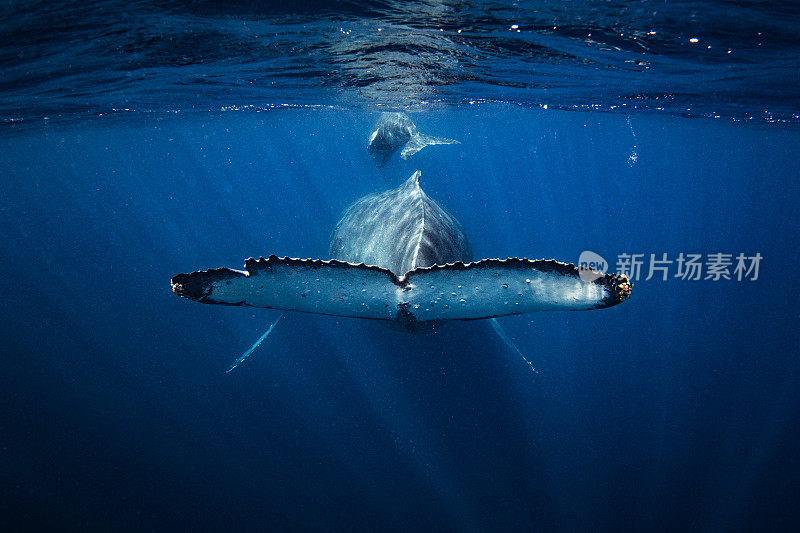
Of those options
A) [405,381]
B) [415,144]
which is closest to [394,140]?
[415,144]

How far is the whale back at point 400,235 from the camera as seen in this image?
5.66m

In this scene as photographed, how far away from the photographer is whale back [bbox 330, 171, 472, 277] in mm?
5660

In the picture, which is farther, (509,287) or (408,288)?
(408,288)

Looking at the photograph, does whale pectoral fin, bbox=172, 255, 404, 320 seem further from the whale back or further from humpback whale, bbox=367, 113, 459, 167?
humpback whale, bbox=367, 113, 459, 167

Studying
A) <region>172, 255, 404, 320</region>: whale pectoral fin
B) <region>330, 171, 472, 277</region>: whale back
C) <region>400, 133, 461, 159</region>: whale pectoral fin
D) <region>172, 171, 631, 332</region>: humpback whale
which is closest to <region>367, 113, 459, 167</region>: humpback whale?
<region>400, 133, 461, 159</region>: whale pectoral fin

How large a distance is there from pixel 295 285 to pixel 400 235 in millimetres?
3361

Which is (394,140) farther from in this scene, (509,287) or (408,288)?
(509,287)

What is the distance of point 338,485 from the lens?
1137 cm

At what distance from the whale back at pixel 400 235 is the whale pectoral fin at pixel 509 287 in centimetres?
177

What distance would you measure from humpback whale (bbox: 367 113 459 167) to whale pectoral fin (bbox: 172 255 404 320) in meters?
15.8

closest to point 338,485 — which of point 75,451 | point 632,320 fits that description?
point 75,451

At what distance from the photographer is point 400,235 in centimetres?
626

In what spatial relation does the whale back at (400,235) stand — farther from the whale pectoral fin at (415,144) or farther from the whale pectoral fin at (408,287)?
the whale pectoral fin at (415,144)

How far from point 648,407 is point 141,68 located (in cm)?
1865
